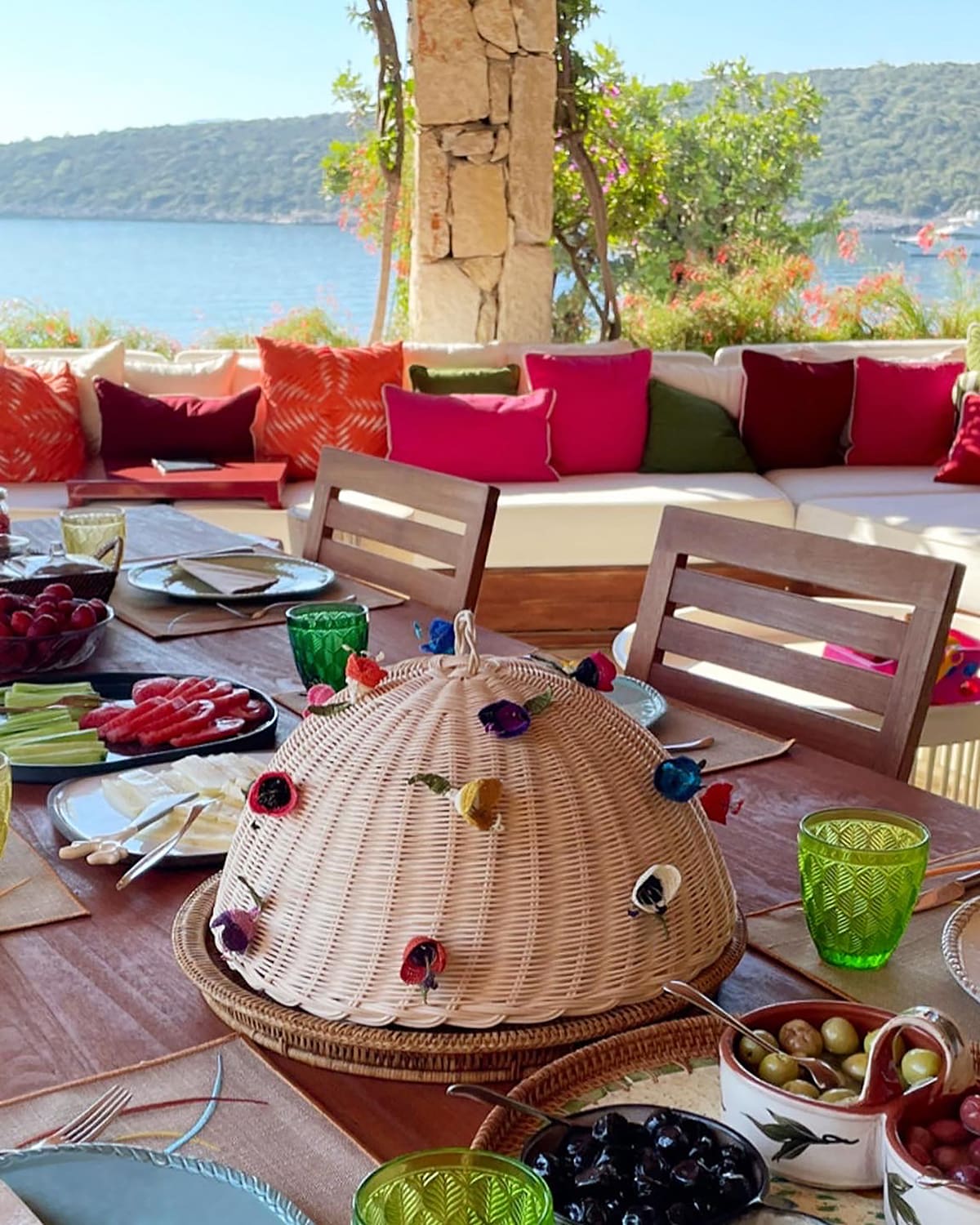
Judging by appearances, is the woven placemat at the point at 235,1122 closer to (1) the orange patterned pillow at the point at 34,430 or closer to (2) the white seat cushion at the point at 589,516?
(2) the white seat cushion at the point at 589,516

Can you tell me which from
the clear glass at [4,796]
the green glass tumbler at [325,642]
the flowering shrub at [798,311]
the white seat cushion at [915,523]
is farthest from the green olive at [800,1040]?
the flowering shrub at [798,311]

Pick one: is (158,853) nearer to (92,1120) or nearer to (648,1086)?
(92,1120)

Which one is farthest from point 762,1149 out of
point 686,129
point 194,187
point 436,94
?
point 194,187

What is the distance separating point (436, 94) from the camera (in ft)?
18.4

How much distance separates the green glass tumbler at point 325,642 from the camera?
5.19ft

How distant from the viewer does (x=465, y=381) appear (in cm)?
493

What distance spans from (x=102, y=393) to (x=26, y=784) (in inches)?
134

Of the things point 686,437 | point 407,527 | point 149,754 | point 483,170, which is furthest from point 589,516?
point 149,754

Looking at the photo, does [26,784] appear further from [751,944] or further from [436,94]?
[436,94]

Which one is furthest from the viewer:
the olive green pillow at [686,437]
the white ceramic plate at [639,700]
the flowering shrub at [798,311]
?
the flowering shrub at [798,311]

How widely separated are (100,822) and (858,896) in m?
0.65

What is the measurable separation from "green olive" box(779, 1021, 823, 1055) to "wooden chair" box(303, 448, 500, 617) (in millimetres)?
1339

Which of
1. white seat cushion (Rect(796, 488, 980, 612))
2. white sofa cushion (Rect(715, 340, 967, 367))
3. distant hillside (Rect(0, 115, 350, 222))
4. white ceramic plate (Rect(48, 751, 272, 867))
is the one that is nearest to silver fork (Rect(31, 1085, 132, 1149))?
white ceramic plate (Rect(48, 751, 272, 867))

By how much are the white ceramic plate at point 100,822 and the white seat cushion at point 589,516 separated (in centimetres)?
294
